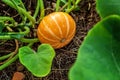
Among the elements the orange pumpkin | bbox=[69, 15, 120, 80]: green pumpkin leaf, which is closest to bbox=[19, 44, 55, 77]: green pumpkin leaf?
the orange pumpkin

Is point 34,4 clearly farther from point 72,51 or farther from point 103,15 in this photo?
point 103,15

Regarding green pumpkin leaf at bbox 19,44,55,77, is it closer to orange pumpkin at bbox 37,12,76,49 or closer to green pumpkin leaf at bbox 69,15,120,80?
orange pumpkin at bbox 37,12,76,49

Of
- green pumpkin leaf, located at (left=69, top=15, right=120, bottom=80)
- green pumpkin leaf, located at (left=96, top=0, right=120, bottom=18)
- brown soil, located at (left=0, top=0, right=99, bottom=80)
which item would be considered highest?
green pumpkin leaf, located at (left=96, top=0, right=120, bottom=18)

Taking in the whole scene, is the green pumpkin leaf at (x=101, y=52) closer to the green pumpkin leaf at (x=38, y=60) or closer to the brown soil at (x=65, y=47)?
the green pumpkin leaf at (x=38, y=60)

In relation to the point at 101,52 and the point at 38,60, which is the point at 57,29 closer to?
the point at 38,60

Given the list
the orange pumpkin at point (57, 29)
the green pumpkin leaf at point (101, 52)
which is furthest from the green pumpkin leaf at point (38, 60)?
the green pumpkin leaf at point (101, 52)

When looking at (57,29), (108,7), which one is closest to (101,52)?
(108,7)
